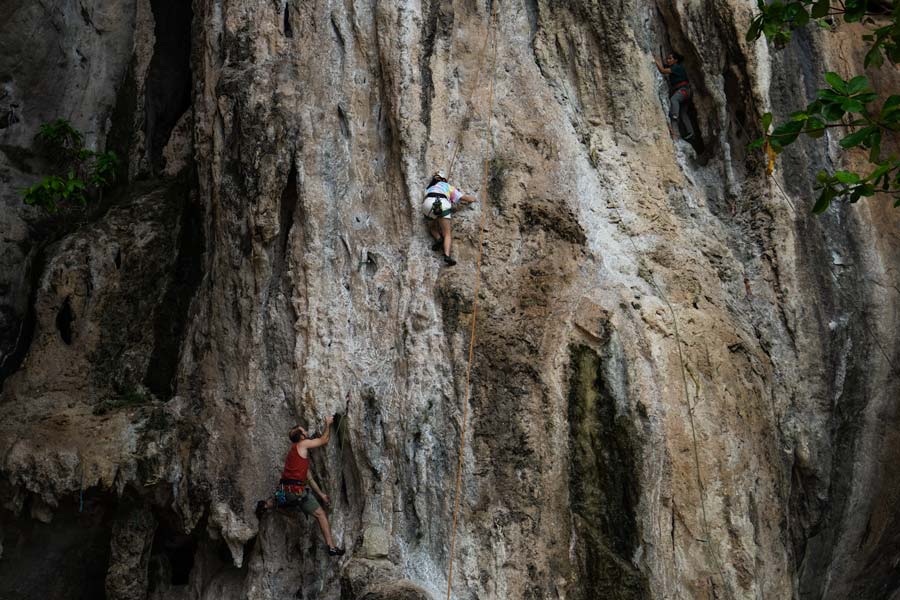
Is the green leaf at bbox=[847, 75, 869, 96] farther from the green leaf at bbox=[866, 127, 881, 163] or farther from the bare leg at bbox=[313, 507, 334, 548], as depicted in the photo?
the bare leg at bbox=[313, 507, 334, 548]

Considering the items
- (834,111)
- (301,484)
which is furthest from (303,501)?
(834,111)

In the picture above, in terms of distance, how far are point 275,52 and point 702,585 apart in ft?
23.2

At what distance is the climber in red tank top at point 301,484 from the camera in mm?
8555

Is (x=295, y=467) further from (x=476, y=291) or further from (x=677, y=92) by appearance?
(x=677, y=92)

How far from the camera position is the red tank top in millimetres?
8547

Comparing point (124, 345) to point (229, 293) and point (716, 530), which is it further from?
point (716, 530)

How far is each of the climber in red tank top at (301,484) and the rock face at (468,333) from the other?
0.61 ft

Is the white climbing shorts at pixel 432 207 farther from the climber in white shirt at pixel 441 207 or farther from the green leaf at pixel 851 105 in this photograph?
the green leaf at pixel 851 105

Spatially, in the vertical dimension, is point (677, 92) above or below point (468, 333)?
above

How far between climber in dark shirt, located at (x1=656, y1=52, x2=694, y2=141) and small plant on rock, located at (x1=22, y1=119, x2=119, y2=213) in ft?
22.6

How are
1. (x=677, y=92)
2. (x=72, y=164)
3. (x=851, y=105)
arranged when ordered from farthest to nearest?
(x=72, y=164) < (x=677, y=92) < (x=851, y=105)

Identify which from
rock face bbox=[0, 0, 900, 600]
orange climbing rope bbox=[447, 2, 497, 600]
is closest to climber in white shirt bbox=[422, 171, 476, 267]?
rock face bbox=[0, 0, 900, 600]

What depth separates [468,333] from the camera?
8664mm

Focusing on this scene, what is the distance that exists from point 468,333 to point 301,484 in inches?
82.3
